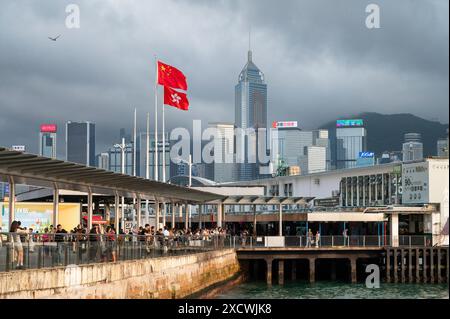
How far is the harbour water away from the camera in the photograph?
54.5 meters

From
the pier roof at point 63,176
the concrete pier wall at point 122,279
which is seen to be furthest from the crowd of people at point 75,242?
the pier roof at point 63,176

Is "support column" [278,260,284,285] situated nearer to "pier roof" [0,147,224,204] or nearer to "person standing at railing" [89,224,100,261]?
"pier roof" [0,147,224,204]

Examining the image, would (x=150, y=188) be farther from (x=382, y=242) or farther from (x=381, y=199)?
(x=381, y=199)

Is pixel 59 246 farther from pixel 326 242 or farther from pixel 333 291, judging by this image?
pixel 326 242

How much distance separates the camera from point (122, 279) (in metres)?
36.2

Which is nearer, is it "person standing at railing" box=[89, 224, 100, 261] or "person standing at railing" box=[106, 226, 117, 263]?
"person standing at railing" box=[89, 224, 100, 261]

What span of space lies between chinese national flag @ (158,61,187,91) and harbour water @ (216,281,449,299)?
16.6m

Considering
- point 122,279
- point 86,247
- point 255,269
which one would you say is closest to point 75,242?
point 86,247

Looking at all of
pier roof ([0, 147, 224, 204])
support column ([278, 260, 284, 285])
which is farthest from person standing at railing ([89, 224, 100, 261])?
support column ([278, 260, 284, 285])

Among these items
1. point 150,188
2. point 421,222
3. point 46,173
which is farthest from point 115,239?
point 421,222

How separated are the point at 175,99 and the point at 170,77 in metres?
1.81

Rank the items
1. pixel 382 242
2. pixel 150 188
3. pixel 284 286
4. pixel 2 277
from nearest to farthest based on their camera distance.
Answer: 1. pixel 2 277
2. pixel 150 188
3. pixel 284 286
4. pixel 382 242
